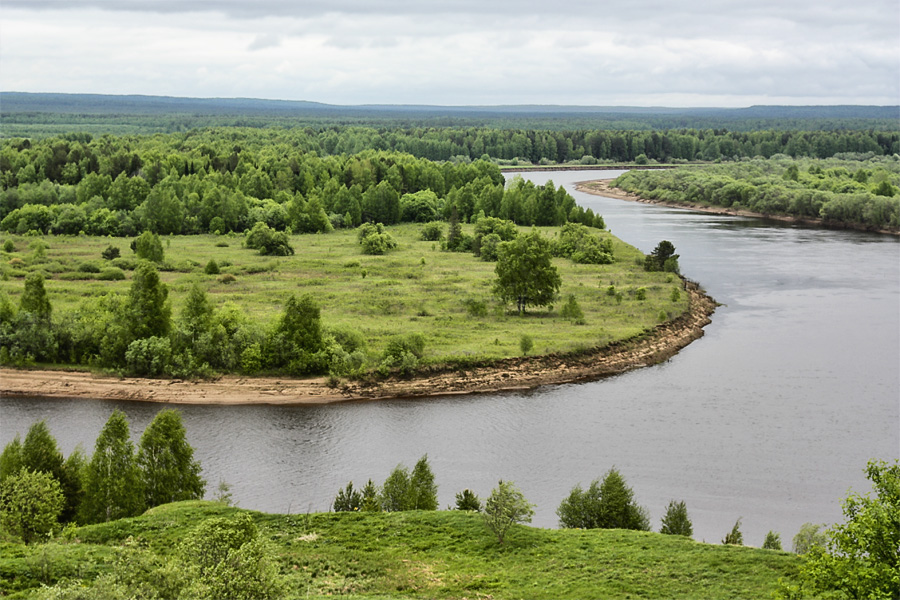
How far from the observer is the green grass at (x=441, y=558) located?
963 inches

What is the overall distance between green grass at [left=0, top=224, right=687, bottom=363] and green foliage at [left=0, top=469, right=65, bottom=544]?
1003 inches

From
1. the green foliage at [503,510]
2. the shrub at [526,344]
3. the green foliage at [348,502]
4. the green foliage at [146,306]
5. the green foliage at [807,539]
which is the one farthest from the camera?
the shrub at [526,344]

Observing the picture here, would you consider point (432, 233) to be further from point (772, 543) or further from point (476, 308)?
point (772, 543)

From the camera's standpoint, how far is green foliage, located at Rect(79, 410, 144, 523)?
31.6m

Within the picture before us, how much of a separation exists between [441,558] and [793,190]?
11843cm

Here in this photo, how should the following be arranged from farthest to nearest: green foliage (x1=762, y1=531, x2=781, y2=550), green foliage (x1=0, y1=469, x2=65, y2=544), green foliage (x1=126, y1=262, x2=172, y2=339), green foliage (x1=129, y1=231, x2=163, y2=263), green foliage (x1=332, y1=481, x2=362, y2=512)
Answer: green foliage (x1=129, y1=231, x2=163, y2=263) < green foliage (x1=126, y1=262, x2=172, y2=339) < green foliage (x1=332, y1=481, x2=362, y2=512) < green foliage (x1=0, y1=469, x2=65, y2=544) < green foliage (x1=762, y1=531, x2=781, y2=550)

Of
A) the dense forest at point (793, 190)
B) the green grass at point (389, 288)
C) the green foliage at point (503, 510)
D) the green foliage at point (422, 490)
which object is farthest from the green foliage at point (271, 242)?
the dense forest at point (793, 190)

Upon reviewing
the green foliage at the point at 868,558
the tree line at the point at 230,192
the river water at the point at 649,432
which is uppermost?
the tree line at the point at 230,192

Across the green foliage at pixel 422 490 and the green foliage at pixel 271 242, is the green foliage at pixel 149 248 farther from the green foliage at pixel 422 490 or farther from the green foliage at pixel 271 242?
the green foliage at pixel 422 490

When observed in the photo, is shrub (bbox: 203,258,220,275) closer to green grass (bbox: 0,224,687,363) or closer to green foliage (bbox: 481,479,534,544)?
green grass (bbox: 0,224,687,363)

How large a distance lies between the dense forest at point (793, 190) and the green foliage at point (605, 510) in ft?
313

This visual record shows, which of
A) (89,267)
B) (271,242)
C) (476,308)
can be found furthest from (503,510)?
(271,242)

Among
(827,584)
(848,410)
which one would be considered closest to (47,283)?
(848,410)

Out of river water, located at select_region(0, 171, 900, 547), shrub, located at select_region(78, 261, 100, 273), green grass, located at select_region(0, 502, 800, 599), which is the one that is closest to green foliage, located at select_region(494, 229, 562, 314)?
river water, located at select_region(0, 171, 900, 547)
